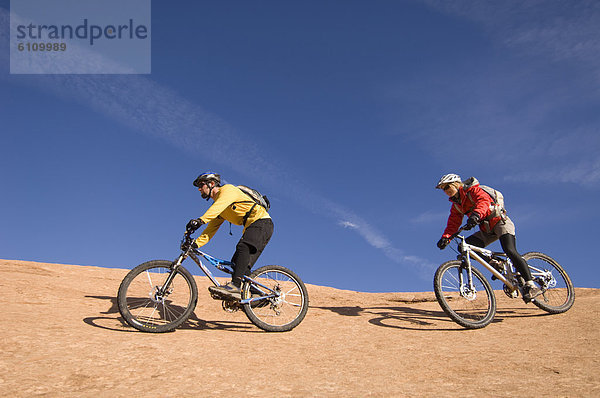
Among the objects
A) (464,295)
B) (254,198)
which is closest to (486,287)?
(464,295)

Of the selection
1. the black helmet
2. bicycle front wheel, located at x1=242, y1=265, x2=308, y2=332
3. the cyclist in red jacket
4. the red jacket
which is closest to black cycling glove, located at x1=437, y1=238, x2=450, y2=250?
the cyclist in red jacket

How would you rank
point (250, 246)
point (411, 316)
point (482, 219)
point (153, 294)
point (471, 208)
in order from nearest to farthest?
point (153, 294) → point (250, 246) → point (482, 219) → point (411, 316) → point (471, 208)

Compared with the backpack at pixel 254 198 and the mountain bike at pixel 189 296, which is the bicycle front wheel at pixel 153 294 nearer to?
the mountain bike at pixel 189 296

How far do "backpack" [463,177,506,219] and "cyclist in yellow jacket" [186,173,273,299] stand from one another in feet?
12.6

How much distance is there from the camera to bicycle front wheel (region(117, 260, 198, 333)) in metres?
5.92

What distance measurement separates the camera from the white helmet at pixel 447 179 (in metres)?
7.79

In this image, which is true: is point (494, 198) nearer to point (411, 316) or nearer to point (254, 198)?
point (411, 316)

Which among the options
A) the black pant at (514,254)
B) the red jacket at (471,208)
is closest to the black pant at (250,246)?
the red jacket at (471,208)

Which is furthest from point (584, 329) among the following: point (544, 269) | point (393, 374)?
point (393, 374)

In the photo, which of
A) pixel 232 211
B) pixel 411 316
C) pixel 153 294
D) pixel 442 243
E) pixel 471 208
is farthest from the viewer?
pixel 471 208

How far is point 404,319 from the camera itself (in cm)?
746

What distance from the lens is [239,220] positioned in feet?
23.8

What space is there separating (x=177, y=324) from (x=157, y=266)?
36.5 inches

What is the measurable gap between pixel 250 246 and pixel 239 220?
1.87 feet
